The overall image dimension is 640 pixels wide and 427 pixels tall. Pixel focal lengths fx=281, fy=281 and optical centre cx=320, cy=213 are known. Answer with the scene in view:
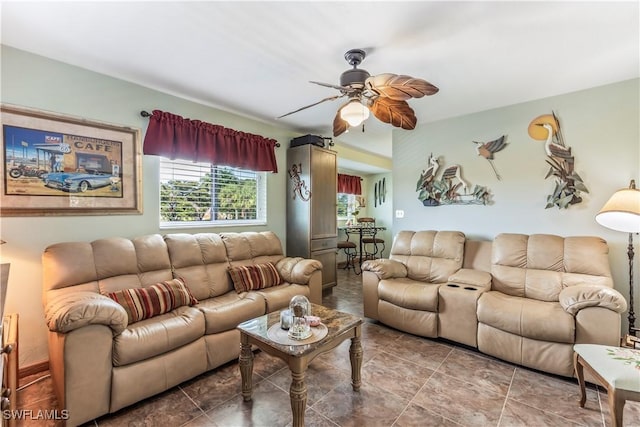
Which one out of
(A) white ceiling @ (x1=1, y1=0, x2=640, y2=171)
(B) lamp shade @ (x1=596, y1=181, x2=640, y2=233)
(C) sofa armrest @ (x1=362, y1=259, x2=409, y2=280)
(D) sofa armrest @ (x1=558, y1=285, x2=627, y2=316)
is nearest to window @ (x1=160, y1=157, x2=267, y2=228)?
(A) white ceiling @ (x1=1, y1=0, x2=640, y2=171)

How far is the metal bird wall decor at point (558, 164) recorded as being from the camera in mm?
2930

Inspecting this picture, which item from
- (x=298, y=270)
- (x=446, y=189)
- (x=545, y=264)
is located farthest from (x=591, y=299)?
(x=298, y=270)

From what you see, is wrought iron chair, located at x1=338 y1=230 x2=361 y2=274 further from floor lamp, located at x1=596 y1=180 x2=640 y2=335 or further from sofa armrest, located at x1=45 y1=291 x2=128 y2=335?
sofa armrest, located at x1=45 y1=291 x2=128 y2=335

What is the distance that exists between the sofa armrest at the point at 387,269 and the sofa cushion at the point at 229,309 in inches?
52.2

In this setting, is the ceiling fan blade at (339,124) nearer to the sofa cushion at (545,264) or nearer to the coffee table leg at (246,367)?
the coffee table leg at (246,367)

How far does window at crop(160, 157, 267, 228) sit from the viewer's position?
10.2 ft

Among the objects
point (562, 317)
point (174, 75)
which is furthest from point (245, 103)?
point (562, 317)

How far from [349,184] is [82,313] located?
19.6 feet

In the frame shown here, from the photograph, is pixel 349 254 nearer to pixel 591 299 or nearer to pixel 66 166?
pixel 591 299

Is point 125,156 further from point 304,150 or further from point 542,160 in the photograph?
point 542,160

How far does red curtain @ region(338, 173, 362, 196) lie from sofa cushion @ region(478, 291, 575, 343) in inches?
180

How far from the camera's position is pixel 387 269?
10.6 feet

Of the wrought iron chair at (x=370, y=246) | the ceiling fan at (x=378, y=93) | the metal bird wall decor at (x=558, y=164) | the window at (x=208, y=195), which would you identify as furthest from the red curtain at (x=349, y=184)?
the ceiling fan at (x=378, y=93)

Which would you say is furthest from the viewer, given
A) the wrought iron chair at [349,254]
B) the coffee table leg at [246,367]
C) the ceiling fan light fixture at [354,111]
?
the wrought iron chair at [349,254]
